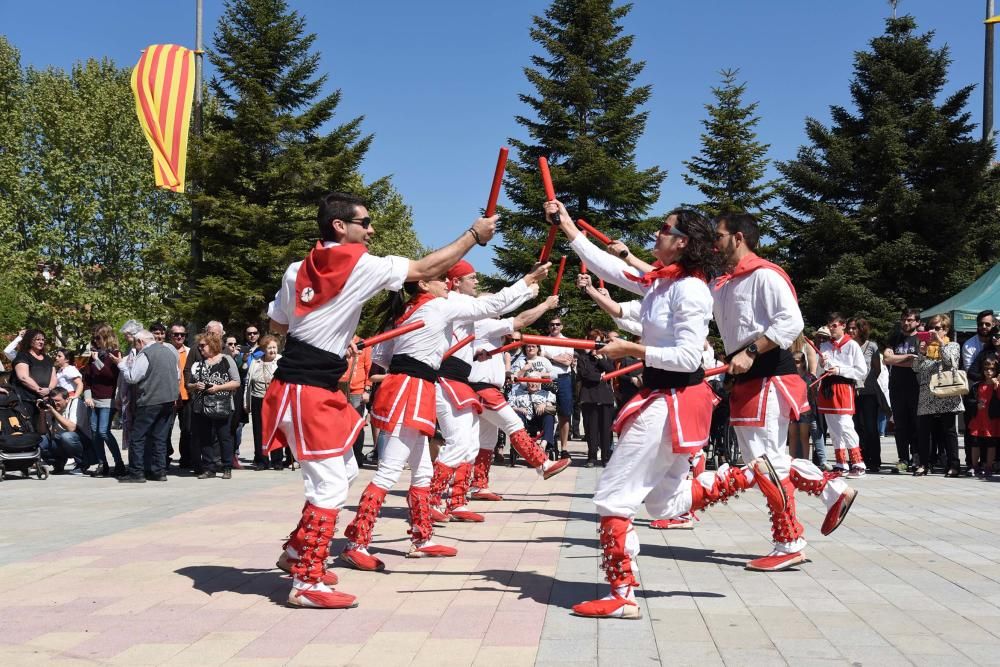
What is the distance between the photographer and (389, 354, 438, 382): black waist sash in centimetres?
643

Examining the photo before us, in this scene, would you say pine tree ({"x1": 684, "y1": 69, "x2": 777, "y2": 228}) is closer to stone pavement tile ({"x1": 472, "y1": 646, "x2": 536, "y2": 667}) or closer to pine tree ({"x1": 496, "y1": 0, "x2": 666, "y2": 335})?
pine tree ({"x1": 496, "y1": 0, "x2": 666, "y2": 335})

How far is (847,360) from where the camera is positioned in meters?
12.3

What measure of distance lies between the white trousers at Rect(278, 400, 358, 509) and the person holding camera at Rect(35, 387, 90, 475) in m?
8.62

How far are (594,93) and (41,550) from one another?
28678 millimetres

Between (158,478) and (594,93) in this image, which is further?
(594,93)

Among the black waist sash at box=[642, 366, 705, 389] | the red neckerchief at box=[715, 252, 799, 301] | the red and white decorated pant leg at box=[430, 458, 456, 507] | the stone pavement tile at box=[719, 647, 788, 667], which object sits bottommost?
the stone pavement tile at box=[719, 647, 788, 667]

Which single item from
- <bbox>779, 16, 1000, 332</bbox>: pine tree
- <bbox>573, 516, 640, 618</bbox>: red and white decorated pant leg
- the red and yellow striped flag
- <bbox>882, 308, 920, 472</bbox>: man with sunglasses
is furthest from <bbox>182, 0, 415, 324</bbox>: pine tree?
<bbox>573, 516, 640, 618</bbox>: red and white decorated pant leg

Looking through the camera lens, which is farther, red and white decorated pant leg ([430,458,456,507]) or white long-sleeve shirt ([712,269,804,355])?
red and white decorated pant leg ([430,458,456,507])

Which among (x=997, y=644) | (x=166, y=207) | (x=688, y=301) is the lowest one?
(x=997, y=644)

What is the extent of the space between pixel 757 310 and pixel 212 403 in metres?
7.99

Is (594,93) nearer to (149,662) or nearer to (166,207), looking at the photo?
(166,207)

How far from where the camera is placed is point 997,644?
4281 mm

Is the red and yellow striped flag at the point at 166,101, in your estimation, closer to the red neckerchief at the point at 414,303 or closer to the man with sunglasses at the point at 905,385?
the man with sunglasses at the point at 905,385

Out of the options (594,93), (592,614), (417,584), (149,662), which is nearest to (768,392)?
(592,614)
